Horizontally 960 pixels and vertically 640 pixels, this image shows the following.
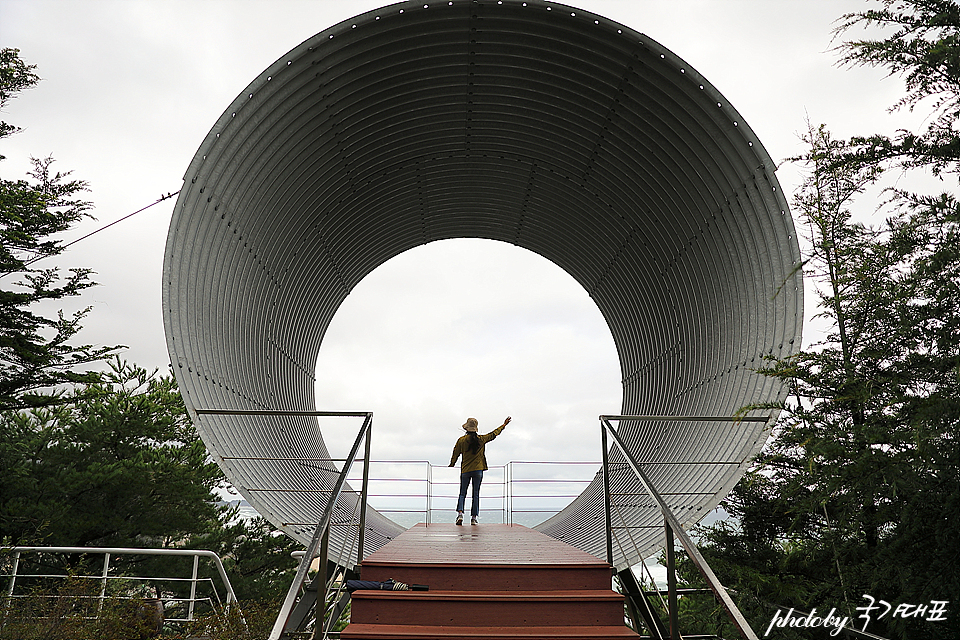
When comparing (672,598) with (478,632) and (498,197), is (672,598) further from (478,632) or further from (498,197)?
(498,197)

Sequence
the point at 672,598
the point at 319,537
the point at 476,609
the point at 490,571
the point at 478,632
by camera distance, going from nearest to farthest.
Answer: the point at 319,537 < the point at 672,598 < the point at 478,632 < the point at 476,609 < the point at 490,571

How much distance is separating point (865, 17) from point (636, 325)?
5417mm

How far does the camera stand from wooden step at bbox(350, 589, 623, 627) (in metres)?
4.35

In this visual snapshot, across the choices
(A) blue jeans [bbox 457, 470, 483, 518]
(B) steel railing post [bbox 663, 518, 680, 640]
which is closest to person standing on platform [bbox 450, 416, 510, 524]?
(A) blue jeans [bbox 457, 470, 483, 518]

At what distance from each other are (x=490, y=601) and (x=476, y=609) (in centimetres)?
11

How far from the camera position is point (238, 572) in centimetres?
1638

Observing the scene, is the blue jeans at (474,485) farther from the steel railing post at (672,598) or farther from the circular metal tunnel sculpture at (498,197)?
the steel railing post at (672,598)

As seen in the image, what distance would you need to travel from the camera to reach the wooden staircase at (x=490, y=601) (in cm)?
418

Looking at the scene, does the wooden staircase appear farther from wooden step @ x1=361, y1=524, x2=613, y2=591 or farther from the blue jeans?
the blue jeans

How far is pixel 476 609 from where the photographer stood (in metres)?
4.41

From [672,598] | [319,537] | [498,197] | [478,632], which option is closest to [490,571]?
[478,632]

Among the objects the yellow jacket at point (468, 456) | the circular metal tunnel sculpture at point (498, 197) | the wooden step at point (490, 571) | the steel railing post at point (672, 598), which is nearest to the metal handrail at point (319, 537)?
the wooden step at point (490, 571)

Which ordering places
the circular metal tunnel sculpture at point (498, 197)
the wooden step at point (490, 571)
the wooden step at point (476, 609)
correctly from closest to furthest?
the wooden step at point (476, 609)
the wooden step at point (490, 571)
the circular metal tunnel sculpture at point (498, 197)

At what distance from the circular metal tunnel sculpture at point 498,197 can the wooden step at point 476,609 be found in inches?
35.3
